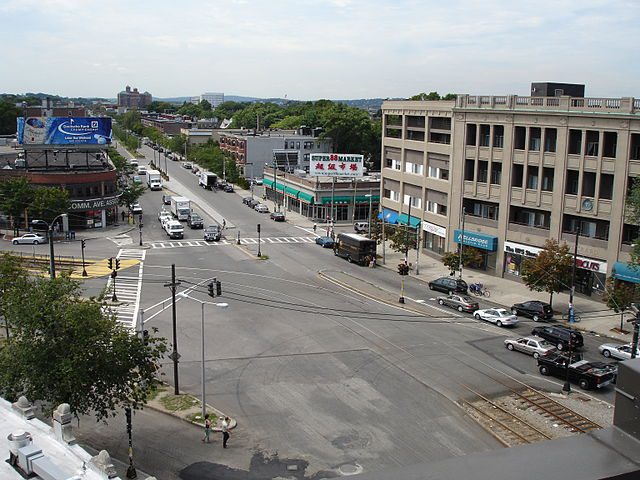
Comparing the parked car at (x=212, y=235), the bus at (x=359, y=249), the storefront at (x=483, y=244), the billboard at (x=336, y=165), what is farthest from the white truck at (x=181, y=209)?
the storefront at (x=483, y=244)

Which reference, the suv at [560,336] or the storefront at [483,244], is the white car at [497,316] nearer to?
the suv at [560,336]

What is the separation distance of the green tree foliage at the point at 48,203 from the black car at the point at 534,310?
5233cm

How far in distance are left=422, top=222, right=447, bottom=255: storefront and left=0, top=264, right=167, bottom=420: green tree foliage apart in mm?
47440

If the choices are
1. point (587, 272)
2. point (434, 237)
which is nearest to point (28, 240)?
point (434, 237)

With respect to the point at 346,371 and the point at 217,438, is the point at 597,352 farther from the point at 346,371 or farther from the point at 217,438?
the point at 217,438

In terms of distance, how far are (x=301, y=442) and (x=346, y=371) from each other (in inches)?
343

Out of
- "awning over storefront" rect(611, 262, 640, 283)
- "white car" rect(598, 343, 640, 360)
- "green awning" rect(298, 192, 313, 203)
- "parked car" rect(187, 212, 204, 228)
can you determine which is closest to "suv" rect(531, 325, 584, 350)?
"white car" rect(598, 343, 640, 360)

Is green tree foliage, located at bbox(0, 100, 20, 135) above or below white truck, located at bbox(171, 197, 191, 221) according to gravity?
above

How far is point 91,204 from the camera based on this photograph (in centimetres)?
8212

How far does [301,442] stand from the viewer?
28000 millimetres

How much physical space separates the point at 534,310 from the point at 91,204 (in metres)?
56.7

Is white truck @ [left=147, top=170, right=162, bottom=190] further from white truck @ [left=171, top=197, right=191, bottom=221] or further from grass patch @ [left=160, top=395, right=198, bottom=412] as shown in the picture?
grass patch @ [left=160, top=395, right=198, bottom=412]

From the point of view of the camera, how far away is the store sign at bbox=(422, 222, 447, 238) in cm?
6875

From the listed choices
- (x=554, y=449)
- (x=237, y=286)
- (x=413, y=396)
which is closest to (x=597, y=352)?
(x=413, y=396)
